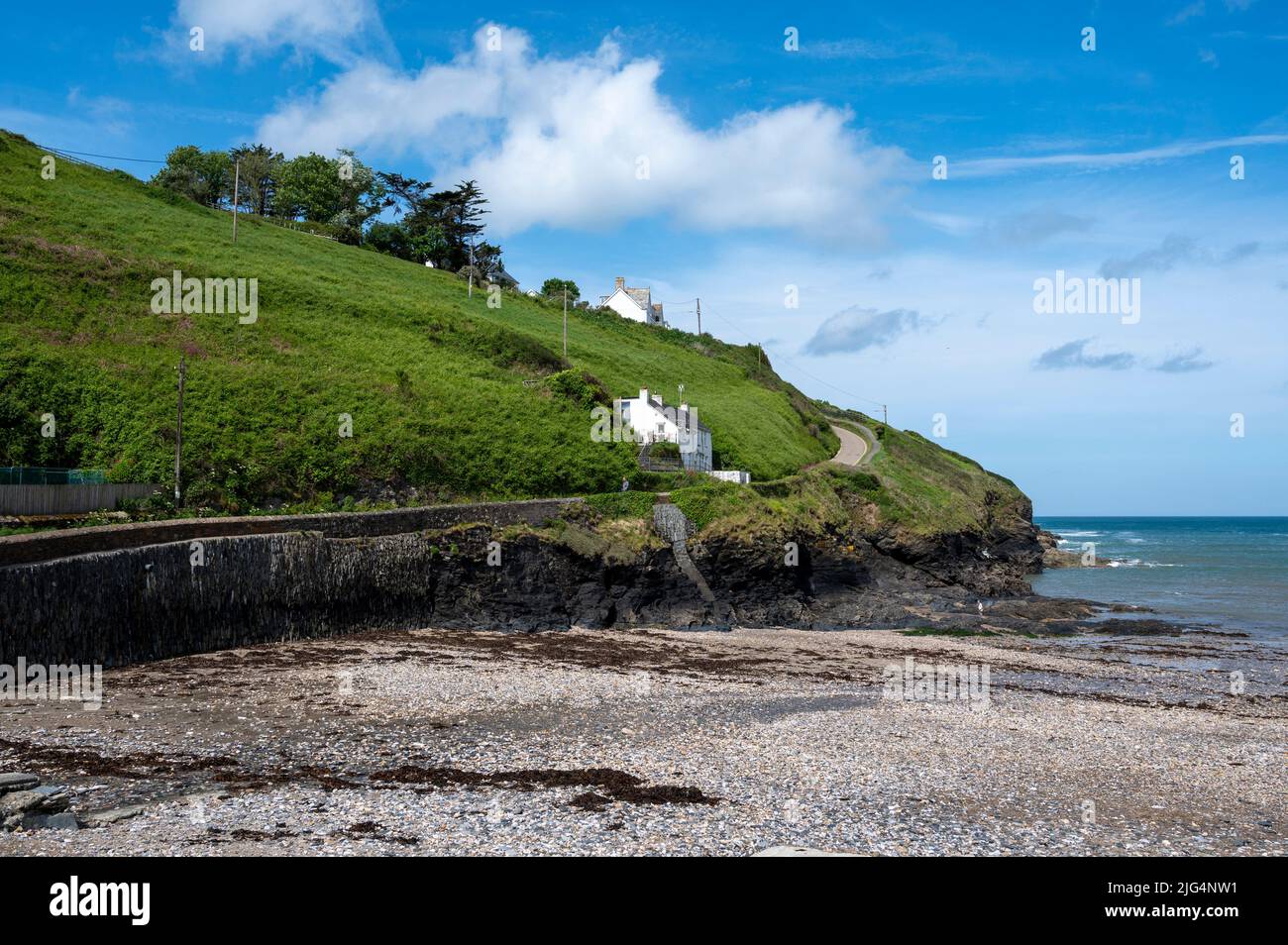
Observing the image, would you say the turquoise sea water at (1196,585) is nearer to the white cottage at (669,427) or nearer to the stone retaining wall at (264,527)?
the white cottage at (669,427)

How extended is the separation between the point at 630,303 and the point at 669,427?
5800 cm

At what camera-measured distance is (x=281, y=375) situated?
47219 millimetres

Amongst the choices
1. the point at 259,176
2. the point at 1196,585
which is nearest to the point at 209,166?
the point at 259,176

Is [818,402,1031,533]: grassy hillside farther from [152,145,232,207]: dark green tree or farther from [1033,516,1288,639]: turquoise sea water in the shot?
[152,145,232,207]: dark green tree

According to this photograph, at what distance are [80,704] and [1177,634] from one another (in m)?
43.5

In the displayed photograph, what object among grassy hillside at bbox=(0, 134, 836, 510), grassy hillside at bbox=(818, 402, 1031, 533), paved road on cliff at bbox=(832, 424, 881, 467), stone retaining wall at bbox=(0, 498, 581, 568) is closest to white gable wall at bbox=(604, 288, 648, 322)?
grassy hillside at bbox=(0, 134, 836, 510)

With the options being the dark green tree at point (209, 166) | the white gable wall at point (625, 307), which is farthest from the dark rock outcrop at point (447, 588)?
the dark green tree at point (209, 166)

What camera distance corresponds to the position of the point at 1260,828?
47.6 ft

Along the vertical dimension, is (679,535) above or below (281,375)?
below

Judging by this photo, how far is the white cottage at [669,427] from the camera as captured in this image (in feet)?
181

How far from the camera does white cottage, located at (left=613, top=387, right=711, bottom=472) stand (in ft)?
181

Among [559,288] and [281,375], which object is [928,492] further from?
[559,288]
